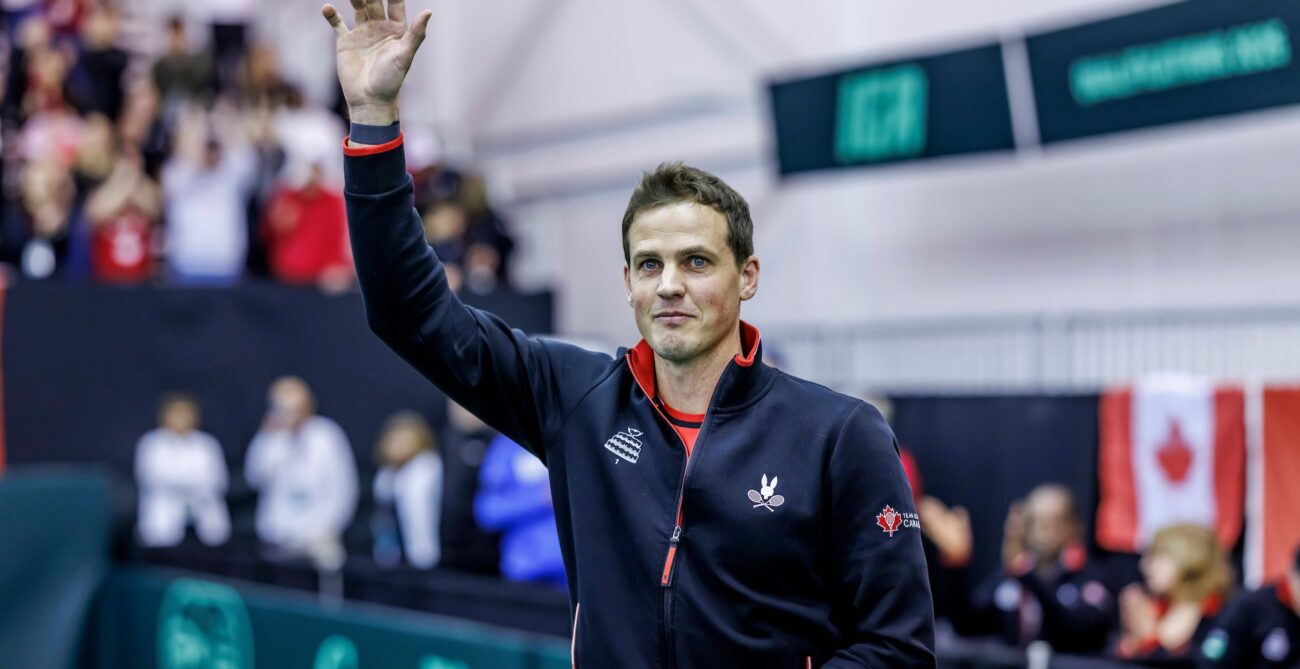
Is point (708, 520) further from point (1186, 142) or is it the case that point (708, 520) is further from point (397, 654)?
point (1186, 142)

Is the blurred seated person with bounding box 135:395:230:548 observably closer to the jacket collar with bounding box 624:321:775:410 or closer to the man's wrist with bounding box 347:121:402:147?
the jacket collar with bounding box 624:321:775:410

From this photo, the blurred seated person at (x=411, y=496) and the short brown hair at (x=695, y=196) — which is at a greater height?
the short brown hair at (x=695, y=196)

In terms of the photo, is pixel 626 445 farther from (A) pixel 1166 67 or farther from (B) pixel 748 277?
(A) pixel 1166 67

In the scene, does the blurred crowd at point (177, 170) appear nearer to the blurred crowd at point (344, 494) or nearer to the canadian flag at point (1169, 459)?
the blurred crowd at point (344, 494)

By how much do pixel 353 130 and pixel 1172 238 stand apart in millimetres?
9202

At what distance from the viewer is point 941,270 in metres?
12.9

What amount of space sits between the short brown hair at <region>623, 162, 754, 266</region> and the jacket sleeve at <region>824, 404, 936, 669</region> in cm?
39

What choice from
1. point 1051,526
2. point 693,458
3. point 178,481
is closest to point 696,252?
point 693,458

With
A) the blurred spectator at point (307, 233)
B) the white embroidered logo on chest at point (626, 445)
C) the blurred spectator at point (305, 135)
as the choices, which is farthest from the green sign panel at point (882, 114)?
the white embroidered logo on chest at point (626, 445)

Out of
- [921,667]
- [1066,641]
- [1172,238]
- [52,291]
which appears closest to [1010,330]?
[1172,238]

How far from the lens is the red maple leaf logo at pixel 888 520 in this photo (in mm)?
2922

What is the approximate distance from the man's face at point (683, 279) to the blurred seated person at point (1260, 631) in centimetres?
450

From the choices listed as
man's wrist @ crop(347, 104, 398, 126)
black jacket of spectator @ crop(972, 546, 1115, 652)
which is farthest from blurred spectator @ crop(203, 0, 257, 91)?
man's wrist @ crop(347, 104, 398, 126)

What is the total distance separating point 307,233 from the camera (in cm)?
1445
